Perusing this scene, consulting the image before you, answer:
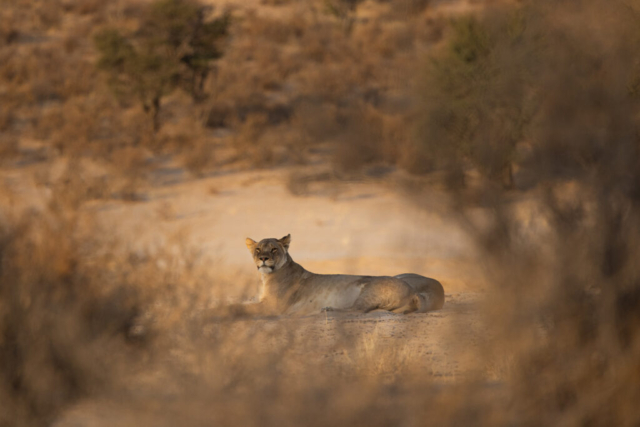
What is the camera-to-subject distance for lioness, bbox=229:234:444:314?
8641 millimetres

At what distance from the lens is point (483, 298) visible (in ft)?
13.6

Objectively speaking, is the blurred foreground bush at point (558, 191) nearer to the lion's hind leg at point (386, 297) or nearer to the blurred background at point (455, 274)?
the blurred background at point (455, 274)

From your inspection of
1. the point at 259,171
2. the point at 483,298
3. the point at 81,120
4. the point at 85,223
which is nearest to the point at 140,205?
the point at 259,171

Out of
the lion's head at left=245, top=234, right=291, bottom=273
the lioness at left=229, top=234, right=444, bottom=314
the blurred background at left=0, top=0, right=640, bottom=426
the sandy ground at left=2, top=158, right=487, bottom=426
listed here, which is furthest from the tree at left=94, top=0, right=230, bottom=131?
the blurred background at left=0, top=0, right=640, bottom=426

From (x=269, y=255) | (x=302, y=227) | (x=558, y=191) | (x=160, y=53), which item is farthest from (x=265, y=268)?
(x=160, y=53)

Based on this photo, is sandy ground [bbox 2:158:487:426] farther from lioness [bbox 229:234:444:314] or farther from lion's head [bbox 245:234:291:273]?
lion's head [bbox 245:234:291:273]

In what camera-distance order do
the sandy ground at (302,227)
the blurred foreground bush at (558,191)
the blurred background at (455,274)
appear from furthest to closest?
1. the sandy ground at (302,227)
2. the blurred foreground bush at (558,191)
3. the blurred background at (455,274)

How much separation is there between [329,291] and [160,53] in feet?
45.3

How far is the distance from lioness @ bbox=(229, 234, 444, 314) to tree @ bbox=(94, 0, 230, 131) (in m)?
12.0

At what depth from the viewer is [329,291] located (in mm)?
8977

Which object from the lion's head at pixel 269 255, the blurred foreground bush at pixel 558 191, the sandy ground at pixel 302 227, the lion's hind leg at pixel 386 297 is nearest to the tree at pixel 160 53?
the sandy ground at pixel 302 227

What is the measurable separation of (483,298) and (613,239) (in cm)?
75

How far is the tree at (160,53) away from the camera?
Result: 67.2ft

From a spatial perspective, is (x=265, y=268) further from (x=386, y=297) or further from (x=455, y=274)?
(x=455, y=274)
